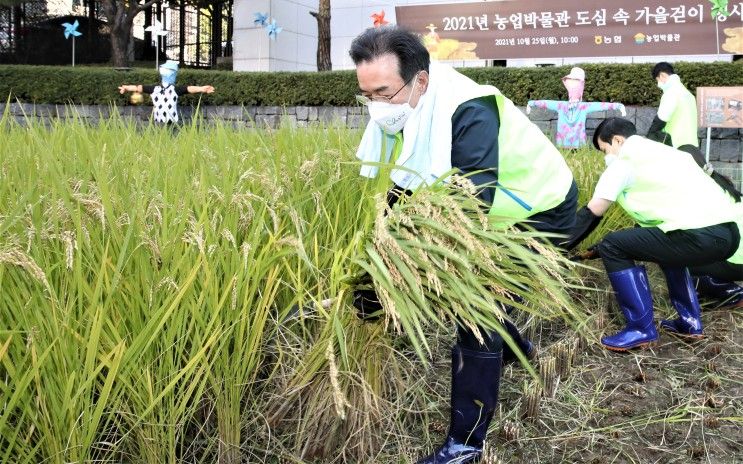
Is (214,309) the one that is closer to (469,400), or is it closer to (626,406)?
(469,400)

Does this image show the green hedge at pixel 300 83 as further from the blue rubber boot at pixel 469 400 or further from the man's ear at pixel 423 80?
the blue rubber boot at pixel 469 400

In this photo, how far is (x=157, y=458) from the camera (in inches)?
64.1

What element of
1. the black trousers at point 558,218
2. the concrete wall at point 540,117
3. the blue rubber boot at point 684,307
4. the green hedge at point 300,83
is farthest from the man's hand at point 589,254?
the green hedge at point 300,83

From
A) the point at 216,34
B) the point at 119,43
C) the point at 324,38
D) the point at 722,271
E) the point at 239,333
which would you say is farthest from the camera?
the point at 216,34

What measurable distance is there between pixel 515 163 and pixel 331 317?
797 mm

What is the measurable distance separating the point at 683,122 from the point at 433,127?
17.7ft

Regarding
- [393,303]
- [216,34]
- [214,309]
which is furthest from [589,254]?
[216,34]

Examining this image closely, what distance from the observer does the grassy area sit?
4.91ft

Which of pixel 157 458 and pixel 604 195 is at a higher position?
pixel 604 195

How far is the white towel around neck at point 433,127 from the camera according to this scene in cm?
204

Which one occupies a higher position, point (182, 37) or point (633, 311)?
point (182, 37)

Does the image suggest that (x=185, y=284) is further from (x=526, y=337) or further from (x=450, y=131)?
(x=526, y=337)

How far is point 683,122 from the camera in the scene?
6715 millimetres

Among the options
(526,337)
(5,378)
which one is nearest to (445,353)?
(526,337)
